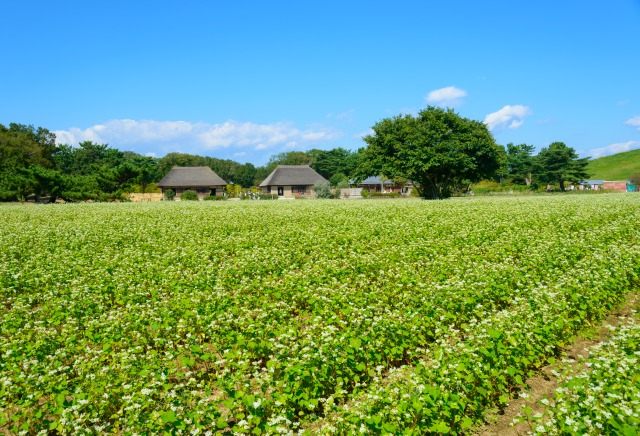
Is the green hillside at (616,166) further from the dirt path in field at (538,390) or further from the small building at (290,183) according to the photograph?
the dirt path in field at (538,390)

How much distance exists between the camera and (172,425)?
16.1 ft

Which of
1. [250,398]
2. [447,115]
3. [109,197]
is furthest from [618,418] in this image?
[109,197]

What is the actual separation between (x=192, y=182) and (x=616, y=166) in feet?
484

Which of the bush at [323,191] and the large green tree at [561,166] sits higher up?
the large green tree at [561,166]

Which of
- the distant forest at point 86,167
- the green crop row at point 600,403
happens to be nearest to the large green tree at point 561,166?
the distant forest at point 86,167

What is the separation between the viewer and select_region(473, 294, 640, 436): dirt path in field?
565cm

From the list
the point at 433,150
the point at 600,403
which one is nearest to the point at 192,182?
the point at 433,150

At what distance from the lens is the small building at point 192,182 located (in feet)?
276

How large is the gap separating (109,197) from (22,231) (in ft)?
130

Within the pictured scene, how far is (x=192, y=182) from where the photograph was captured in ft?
278

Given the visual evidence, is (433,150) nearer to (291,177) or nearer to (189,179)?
(291,177)

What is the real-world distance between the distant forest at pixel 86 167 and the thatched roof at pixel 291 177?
8793 mm

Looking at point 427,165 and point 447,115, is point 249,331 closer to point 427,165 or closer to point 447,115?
point 427,165

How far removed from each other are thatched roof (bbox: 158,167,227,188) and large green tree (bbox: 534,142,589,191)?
66642 millimetres
